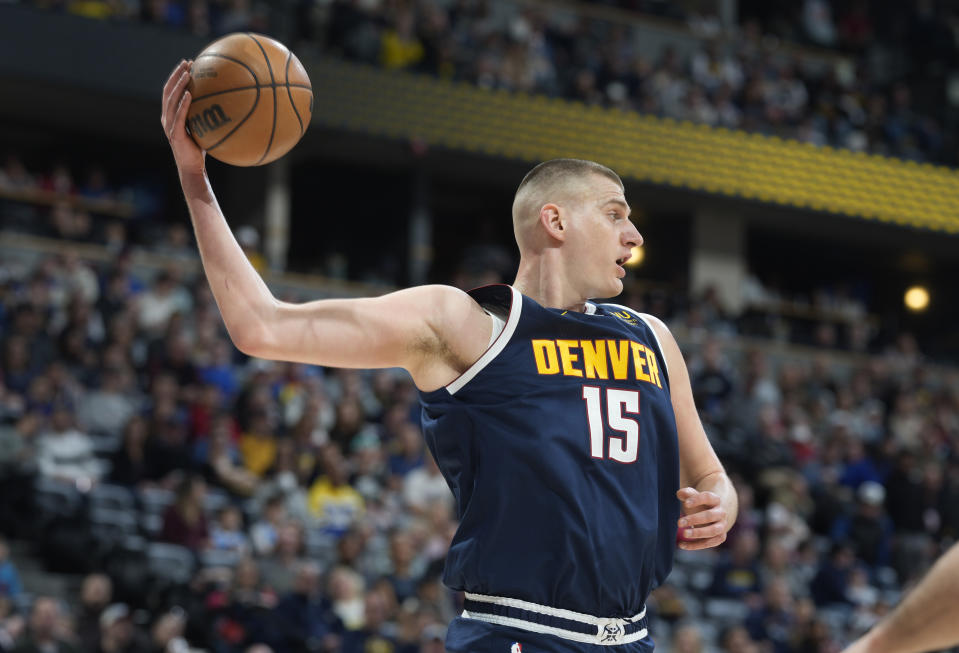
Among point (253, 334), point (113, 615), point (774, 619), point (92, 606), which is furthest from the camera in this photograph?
point (774, 619)

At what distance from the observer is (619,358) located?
3.66 meters

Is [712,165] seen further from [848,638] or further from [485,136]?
[848,638]

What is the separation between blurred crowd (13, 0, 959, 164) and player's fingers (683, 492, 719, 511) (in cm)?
1577

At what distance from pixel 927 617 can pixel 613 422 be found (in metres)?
1.39

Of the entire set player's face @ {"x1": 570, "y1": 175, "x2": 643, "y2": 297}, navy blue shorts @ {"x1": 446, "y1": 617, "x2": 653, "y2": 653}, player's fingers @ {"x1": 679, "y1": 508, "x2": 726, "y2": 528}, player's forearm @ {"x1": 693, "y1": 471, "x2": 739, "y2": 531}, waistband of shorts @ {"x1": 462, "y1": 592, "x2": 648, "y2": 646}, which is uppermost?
player's face @ {"x1": 570, "y1": 175, "x2": 643, "y2": 297}

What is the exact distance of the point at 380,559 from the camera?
37.9 feet

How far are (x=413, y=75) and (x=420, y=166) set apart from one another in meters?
2.23

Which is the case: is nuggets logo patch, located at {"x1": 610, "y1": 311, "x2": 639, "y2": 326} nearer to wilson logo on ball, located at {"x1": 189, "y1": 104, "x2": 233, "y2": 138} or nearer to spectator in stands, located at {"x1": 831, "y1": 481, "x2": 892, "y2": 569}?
wilson logo on ball, located at {"x1": 189, "y1": 104, "x2": 233, "y2": 138}

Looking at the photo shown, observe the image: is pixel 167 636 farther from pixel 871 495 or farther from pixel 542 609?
pixel 871 495

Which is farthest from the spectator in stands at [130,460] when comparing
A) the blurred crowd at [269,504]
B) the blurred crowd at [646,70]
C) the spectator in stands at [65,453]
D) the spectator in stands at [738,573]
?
the blurred crowd at [646,70]

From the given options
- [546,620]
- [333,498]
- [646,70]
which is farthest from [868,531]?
[546,620]

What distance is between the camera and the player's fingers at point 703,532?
3.55 metres

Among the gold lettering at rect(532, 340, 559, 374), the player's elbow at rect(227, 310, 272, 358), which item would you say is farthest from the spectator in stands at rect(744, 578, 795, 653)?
the player's elbow at rect(227, 310, 272, 358)

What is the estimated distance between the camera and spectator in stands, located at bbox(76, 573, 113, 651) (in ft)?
31.3
